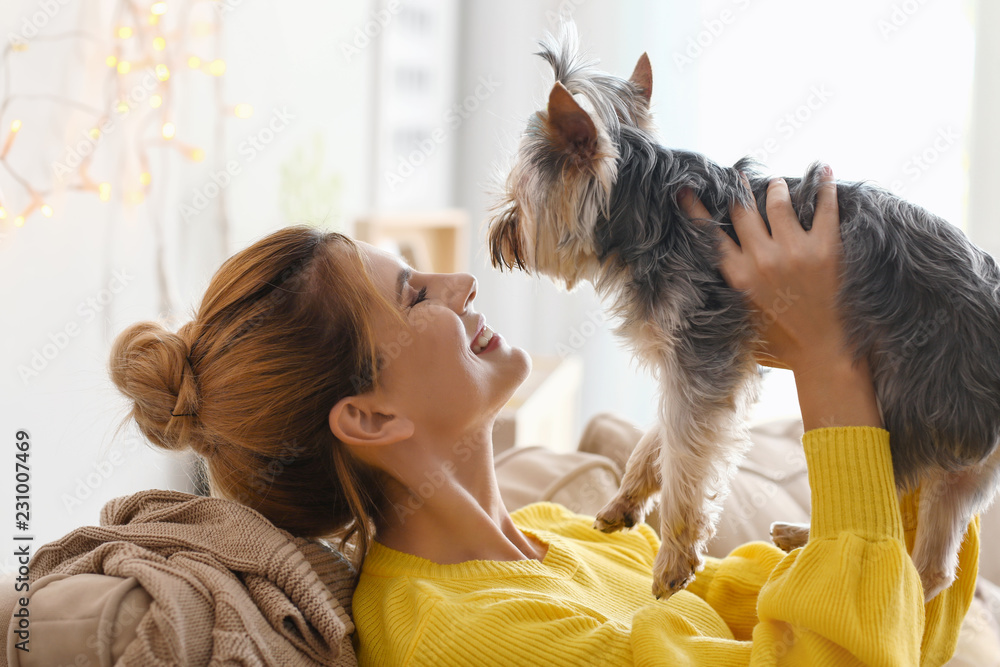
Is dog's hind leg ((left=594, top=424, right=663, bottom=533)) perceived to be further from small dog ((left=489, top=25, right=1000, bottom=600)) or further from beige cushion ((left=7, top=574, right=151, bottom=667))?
beige cushion ((left=7, top=574, right=151, bottom=667))

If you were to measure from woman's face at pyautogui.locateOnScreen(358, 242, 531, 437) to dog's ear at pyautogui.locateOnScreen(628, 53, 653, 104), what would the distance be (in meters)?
0.59

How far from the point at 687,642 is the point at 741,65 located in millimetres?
3623

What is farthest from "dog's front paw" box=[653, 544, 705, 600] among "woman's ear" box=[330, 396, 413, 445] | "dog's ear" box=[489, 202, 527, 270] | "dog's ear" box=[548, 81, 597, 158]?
"dog's ear" box=[548, 81, 597, 158]

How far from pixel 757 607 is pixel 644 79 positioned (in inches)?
40.2

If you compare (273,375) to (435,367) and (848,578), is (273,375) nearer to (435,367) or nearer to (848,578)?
(435,367)

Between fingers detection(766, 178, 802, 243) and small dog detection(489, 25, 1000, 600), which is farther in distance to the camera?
fingers detection(766, 178, 802, 243)

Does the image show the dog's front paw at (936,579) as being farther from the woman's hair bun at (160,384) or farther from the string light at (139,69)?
the string light at (139,69)

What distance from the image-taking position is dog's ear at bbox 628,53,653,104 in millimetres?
1583

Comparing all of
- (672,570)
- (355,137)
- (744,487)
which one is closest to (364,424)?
(672,570)

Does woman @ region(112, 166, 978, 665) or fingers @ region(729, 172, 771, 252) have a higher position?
fingers @ region(729, 172, 771, 252)

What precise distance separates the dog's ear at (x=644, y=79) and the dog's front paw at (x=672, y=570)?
0.88 metres

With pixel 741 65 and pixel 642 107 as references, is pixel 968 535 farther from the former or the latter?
pixel 741 65

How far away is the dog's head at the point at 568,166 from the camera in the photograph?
143 cm

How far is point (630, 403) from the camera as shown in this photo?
4.69 metres
